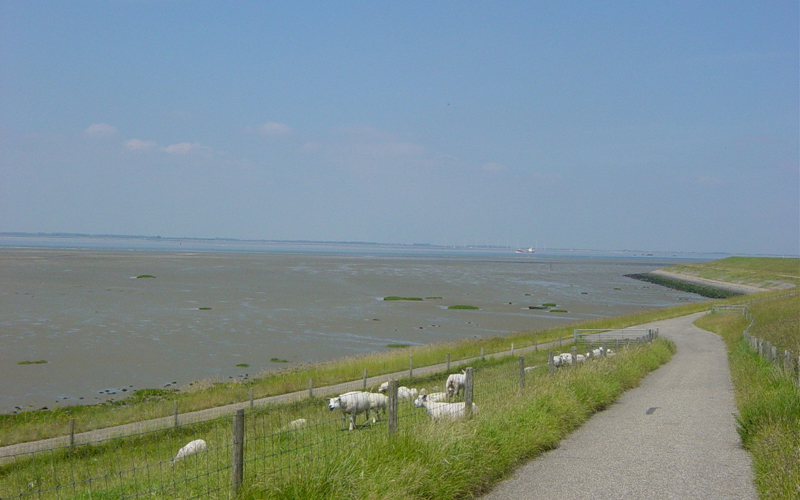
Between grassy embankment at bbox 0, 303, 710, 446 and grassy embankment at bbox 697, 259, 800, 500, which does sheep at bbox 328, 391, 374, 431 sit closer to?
grassy embankment at bbox 0, 303, 710, 446

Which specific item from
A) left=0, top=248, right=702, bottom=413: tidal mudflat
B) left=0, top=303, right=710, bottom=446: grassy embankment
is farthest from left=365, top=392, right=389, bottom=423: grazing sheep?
Result: left=0, top=248, right=702, bottom=413: tidal mudflat

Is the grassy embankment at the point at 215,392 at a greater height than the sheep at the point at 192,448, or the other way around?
the sheep at the point at 192,448

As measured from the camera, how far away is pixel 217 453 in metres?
9.60

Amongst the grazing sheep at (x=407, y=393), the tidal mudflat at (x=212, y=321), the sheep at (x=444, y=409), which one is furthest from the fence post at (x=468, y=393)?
the tidal mudflat at (x=212, y=321)

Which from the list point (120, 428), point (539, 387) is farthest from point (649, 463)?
point (120, 428)

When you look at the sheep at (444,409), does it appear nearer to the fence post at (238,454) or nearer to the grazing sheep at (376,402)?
the grazing sheep at (376,402)

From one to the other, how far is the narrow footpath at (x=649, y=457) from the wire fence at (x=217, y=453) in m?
1.69

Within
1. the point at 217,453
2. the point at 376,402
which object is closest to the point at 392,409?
the point at 217,453

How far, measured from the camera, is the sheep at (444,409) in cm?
1123

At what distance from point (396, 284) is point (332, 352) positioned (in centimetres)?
6110

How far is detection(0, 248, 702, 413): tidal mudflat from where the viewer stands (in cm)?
3284

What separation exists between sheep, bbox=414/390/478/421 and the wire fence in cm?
13

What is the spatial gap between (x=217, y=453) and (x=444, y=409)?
4.19 meters

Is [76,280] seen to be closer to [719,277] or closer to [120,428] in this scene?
[120,428]
